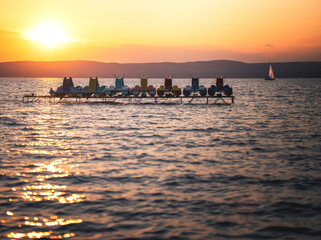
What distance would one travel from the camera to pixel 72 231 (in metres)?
8.55

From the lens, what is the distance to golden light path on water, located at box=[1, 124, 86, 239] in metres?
8.51

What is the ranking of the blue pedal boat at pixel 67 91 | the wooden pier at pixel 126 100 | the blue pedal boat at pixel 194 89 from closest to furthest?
the blue pedal boat at pixel 194 89 < the blue pedal boat at pixel 67 91 < the wooden pier at pixel 126 100

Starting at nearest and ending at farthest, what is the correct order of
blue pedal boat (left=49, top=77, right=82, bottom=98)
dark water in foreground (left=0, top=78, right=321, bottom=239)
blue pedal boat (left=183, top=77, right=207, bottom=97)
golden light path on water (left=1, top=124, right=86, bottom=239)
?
golden light path on water (left=1, top=124, right=86, bottom=239), dark water in foreground (left=0, top=78, right=321, bottom=239), blue pedal boat (left=183, top=77, right=207, bottom=97), blue pedal boat (left=49, top=77, right=82, bottom=98)

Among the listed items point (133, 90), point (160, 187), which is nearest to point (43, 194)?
point (160, 187)

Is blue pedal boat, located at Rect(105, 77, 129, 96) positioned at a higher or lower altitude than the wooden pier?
higher

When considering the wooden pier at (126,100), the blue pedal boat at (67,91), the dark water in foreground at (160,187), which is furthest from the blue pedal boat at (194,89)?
the dark water in foreground at (160,187)

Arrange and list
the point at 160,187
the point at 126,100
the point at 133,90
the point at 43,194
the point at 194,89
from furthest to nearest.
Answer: the point at 126,100
the point at 133,90
the point at 194,89
the point at 160,187
the point at 43,194

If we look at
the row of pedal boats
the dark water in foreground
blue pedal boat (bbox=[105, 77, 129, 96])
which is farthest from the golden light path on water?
blue pedal boat (bbox=[105, 77, 129, 96])

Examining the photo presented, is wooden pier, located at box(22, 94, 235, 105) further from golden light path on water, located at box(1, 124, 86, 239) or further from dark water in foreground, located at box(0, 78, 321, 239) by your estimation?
golden light path on water, located at box(1, 124, 86, 239)

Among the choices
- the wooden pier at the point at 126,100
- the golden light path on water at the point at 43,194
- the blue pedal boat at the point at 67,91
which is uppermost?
the blue pedal boat at the point at 67,91

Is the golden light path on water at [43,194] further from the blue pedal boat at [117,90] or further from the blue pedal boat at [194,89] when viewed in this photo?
the blue pedal boat at [117,90]

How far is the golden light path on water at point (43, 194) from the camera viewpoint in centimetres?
851

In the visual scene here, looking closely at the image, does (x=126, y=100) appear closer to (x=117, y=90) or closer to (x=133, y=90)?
(x=133, y=90)

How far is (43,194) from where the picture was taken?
11188 mm
